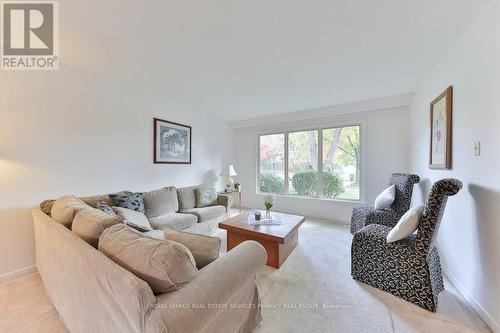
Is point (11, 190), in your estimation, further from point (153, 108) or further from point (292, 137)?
point (292, 137)

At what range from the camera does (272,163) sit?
506 centimetres

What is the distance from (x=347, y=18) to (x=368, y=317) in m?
2.40

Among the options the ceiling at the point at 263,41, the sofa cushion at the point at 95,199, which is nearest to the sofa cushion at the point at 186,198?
the sofa cushion at the point at 95,199

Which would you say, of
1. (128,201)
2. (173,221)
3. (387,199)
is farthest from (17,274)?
(387,199)

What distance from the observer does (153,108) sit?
3.43 metres

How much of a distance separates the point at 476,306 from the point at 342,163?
277cm

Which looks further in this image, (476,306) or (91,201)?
(91,201)

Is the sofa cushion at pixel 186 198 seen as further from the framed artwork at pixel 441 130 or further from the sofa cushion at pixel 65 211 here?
the framed artwork at pixel 441 130

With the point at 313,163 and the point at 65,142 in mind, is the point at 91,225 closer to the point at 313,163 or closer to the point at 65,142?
the point at 65,142

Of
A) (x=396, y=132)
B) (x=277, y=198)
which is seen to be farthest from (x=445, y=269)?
(x=277, y=198)

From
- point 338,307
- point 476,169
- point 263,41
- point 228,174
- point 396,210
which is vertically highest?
point 263,41

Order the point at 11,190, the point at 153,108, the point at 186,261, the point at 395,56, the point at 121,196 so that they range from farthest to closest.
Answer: the point at 153,108 → the point at 121,196 → the point at 395,56 → the point at 11,190 → the point at 186,261

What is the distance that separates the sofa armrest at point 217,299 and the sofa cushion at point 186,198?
90.8 inches

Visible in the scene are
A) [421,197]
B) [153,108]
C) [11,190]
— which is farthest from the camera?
[153,108]
